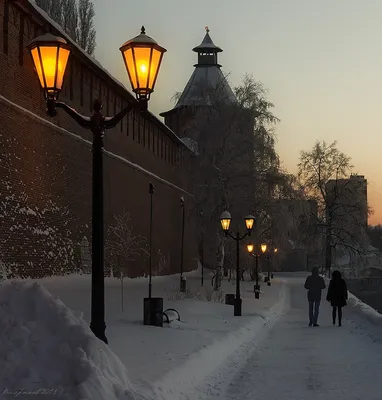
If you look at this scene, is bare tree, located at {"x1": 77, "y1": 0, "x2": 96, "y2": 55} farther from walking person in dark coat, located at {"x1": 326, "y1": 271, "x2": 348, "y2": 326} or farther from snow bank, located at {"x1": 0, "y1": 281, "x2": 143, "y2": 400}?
snow bank, located at {"x1": 0, "y1": 281, "x2": 143, "y2": 400}

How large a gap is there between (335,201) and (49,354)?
47076mm

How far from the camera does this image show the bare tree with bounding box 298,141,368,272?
1949 inches

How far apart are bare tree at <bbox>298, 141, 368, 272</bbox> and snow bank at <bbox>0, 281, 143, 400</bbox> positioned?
44664mm

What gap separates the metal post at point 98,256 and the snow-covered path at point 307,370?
1316mm

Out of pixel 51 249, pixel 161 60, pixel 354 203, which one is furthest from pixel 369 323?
pixel 354 203

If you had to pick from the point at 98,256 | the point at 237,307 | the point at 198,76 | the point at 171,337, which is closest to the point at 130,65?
the point at 98,256

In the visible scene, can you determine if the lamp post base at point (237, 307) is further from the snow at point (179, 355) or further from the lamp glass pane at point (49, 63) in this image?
the lamp glass pane at point (49, 63)

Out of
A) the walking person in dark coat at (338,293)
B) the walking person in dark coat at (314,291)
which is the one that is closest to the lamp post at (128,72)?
the walking person in dark coat at (314,291)

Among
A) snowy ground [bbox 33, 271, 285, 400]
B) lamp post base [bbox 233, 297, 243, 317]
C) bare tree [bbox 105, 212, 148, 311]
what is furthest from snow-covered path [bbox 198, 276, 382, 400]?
bare tree [bbox 105, 212, 148, 311]

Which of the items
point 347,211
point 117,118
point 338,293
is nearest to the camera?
point 117,118

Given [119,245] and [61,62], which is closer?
[61,62]

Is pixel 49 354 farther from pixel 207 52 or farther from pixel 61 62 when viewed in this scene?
pixel 207 52

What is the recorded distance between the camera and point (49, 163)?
785 inches

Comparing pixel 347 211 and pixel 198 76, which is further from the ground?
pixel 198 76
